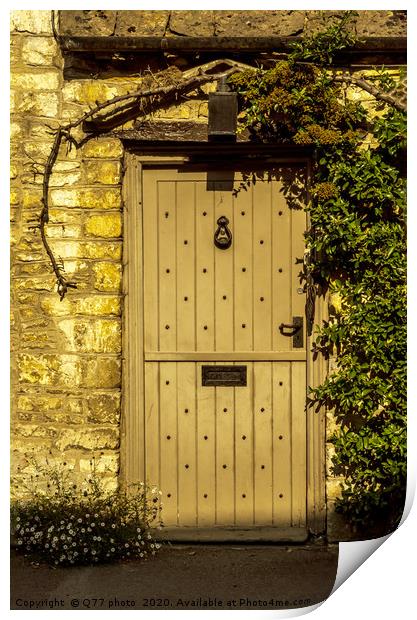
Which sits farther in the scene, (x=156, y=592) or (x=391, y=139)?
(x=391, y=139)

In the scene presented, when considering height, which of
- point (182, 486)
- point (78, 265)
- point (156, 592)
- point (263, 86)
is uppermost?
point (263, 86)

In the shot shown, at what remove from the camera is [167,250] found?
222 inches

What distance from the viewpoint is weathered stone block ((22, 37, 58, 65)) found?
18.2ft

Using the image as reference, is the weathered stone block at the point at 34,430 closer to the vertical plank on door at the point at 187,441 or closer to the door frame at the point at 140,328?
the door frame at the point at 140,328

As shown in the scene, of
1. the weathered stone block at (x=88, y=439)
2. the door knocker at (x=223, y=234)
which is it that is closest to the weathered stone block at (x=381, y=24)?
the door knocker at (x=223, y=234)

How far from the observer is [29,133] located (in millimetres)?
5570

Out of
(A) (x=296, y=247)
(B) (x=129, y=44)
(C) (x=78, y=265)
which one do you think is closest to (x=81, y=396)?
(C) (x=78, y=265)

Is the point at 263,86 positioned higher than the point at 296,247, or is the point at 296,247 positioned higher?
the point at 263,86

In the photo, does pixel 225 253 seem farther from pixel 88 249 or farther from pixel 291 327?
pixel 88 249

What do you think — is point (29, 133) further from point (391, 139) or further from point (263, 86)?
point (391, 139)

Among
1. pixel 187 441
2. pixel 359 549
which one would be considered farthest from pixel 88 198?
pixel 359 549

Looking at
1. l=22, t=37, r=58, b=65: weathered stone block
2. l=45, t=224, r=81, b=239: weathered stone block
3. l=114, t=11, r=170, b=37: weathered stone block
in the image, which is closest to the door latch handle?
l=45, t=224, r=81, b=239: weathered stone block

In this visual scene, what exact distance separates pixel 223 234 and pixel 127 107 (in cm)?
99

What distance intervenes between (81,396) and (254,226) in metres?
1.52
